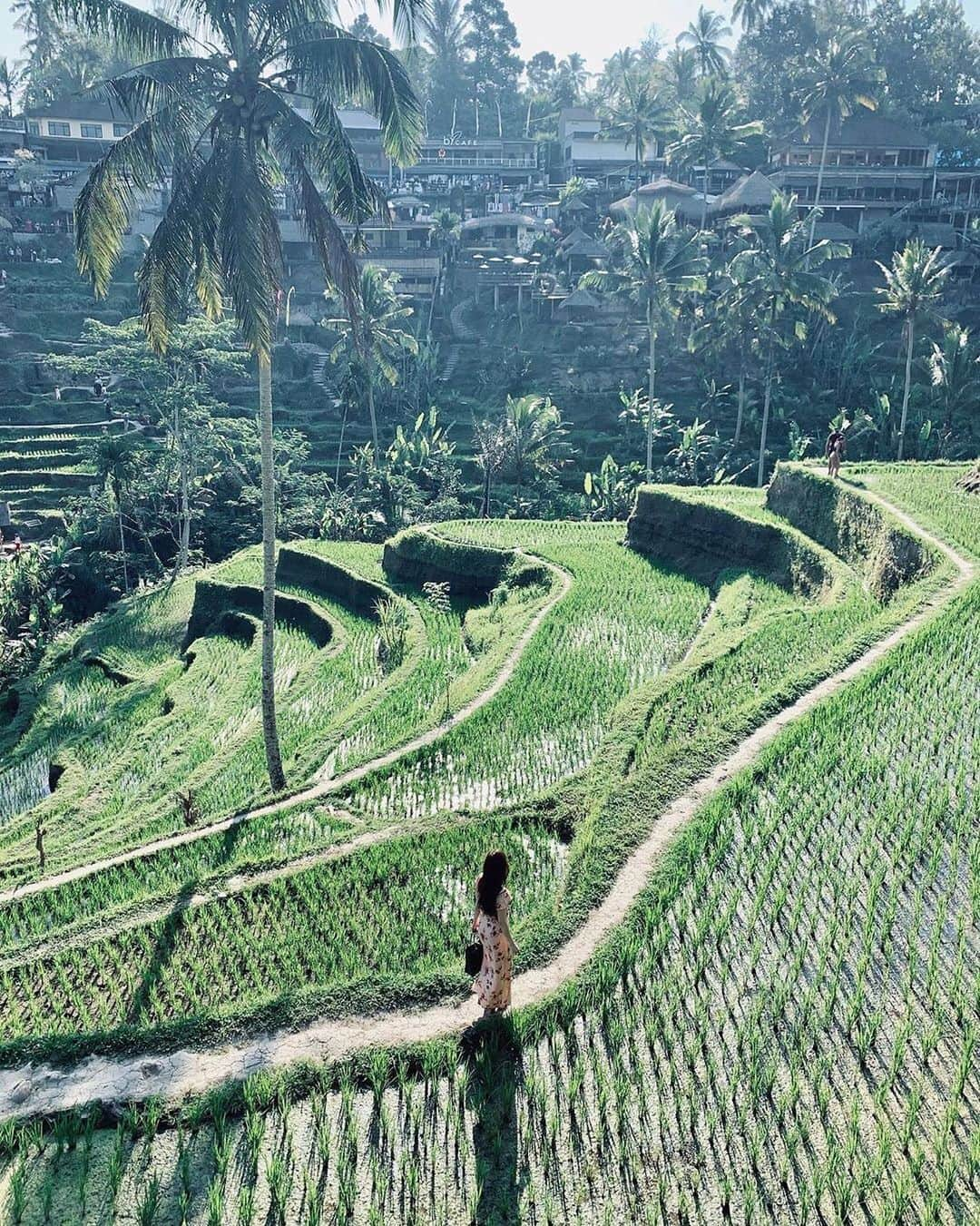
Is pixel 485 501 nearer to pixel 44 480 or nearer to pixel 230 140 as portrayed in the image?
pixel 44 480

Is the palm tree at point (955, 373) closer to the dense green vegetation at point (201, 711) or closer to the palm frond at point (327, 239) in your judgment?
the dense green vegetation at point (201, 711)

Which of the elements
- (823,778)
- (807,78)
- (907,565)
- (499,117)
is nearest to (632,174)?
(807,78)

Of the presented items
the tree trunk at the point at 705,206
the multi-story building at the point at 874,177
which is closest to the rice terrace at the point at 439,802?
the tree trunk at the point at 705,206

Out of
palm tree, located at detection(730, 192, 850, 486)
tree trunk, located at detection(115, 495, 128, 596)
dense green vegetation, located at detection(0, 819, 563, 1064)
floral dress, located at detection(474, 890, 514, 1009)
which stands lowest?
tree trunk, located at detection(115, 495, 128, 596)

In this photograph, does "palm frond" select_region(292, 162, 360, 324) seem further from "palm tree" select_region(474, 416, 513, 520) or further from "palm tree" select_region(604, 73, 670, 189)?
"palm tree" select_region(604, 73, 670, 189)

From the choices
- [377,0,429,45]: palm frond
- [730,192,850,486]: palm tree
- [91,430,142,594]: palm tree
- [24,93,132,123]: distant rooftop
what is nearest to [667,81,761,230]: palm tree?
[730,192,850,486]: palm tree

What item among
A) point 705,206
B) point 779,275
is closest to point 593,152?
point 705,206

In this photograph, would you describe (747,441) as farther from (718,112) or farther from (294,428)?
(718,112)

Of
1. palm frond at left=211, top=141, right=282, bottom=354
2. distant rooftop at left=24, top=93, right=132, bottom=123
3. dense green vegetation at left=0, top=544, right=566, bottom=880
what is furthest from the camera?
distant rooftop at left=24, top=93, right=132, bottom=123
